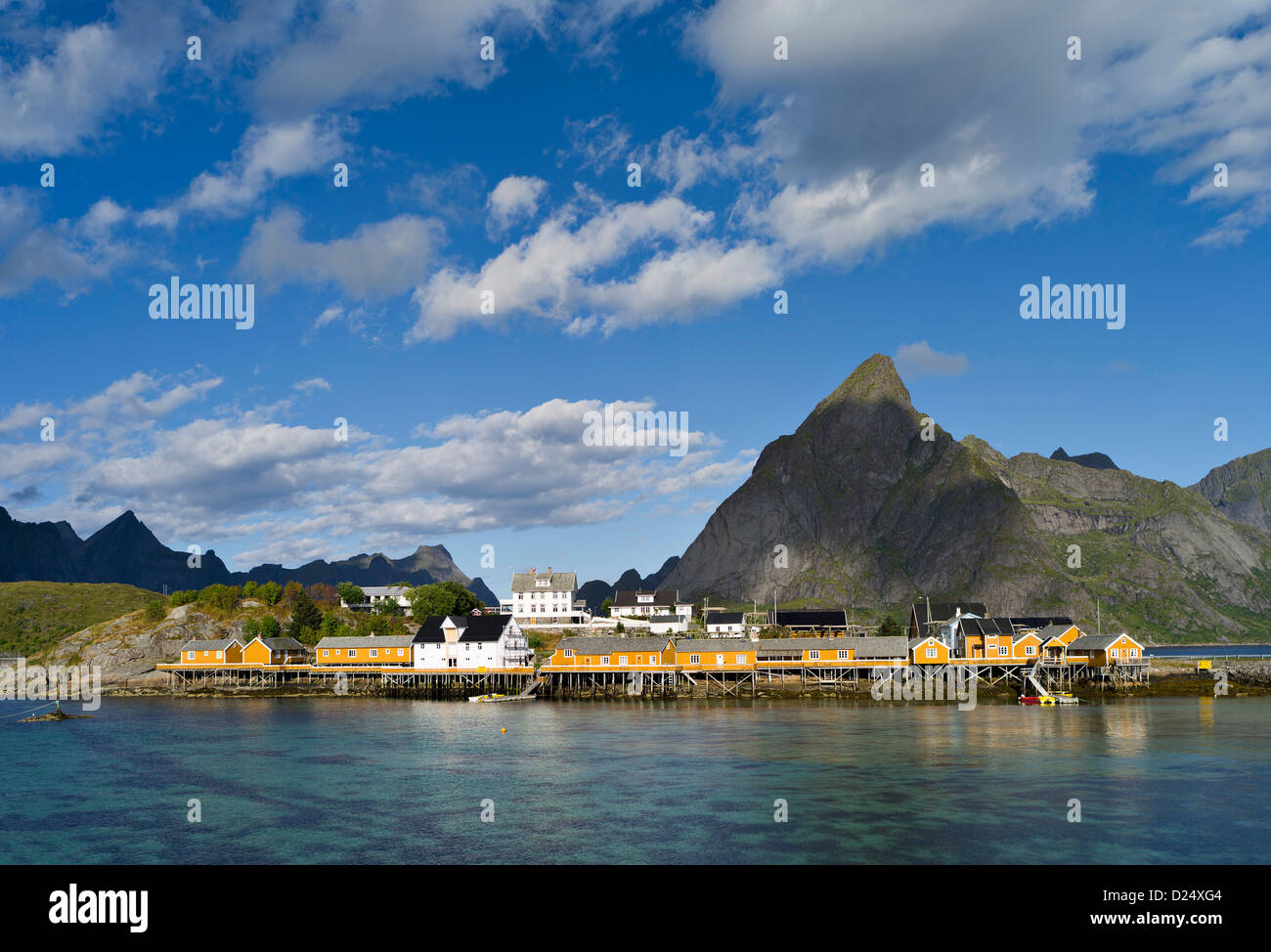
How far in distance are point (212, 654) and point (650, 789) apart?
102m

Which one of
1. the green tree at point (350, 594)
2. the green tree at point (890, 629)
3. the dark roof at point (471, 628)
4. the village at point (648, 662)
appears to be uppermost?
the green tree at point (350, 594)

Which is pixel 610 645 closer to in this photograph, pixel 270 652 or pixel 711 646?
pixel 711 646

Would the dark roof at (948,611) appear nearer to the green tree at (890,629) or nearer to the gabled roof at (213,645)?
the green tree at (890,629)

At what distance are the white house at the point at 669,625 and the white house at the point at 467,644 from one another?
37.1m

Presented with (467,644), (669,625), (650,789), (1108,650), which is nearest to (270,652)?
(467,644)

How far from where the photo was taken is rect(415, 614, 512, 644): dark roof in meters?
123

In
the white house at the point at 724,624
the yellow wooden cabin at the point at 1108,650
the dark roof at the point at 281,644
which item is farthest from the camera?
the white house at the point at 724,624

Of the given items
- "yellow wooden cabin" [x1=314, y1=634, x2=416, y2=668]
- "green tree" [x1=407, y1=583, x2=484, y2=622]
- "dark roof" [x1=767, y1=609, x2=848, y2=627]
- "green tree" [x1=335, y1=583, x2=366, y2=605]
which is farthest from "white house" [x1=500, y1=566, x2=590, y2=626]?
"yellow wooden cabin" [x1=314, y1=634, x2=416, y2=668]


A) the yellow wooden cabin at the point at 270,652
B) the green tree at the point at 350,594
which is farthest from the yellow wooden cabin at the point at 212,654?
the green tree at the point at 350,594

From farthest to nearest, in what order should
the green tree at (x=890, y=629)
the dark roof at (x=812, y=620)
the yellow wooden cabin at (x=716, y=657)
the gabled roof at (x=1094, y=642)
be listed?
the green tree at (x=890, y=629) < the dark roof at (x=812, y=620) < the gabled roof at (x=1094, y=642) < the yellow wooden cabin at (x=716, y=657)

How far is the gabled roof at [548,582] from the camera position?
171375 millimetres

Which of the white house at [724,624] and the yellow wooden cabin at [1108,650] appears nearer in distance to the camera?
the yellow wooden cabin at [1108,650]

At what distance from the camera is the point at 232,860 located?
121ft
